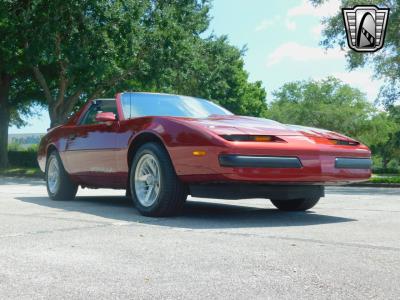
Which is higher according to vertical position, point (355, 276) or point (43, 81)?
point (43, 81)

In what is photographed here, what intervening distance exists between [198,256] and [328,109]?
186 feet

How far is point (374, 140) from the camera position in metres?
59.8

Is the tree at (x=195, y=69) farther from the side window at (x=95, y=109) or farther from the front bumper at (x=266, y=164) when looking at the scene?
the front bumper at (x=266, y=164)

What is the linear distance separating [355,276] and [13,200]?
6272 millimetres

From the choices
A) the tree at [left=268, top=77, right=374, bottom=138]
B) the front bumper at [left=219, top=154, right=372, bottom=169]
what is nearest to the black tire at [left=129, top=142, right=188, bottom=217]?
the front bumper at [left=219, top=154, right=372, bottom=169]

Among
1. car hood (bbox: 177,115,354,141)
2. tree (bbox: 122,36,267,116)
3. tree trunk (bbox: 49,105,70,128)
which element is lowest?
car hood (bbox: 177,115,354,141)

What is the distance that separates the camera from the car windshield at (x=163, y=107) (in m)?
7.02

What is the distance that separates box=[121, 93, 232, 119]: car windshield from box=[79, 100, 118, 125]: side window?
1.41 feet

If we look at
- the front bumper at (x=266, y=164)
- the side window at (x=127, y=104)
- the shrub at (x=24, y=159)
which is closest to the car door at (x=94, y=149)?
the side window at (x=127, y=104)

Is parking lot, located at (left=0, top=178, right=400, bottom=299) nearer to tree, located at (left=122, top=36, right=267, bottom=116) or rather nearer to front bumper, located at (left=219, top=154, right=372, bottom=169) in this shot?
front bumper, located at (left=219, top=154, right=372, bottom=169)

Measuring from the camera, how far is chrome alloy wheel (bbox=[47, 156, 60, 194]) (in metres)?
8.39

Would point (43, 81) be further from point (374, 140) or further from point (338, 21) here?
point (374, 140)

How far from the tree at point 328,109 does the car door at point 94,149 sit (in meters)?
52.4

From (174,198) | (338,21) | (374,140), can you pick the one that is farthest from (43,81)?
(374,140)
